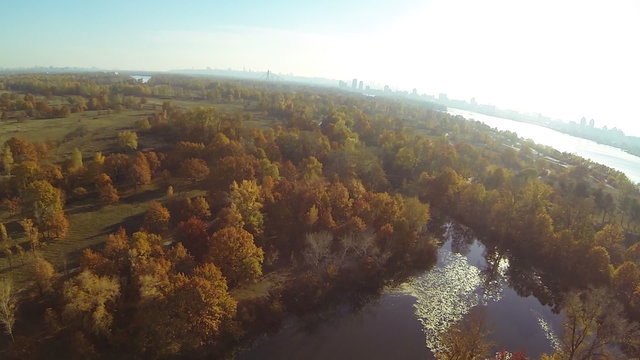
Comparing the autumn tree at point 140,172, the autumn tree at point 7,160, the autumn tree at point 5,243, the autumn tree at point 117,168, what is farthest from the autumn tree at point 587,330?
the autumn tree at point 7,160

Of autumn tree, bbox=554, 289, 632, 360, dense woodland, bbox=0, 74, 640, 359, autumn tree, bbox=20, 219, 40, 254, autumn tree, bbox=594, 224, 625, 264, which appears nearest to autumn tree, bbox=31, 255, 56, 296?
dense woodland, bbox=0, 74, 640, 359

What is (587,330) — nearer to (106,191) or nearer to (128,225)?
(128,225)

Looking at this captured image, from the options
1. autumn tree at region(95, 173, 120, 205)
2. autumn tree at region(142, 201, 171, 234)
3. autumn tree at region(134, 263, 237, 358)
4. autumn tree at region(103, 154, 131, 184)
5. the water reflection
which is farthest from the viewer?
autumn tree at region(103, 154, 131, 184)

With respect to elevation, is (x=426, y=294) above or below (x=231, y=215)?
below

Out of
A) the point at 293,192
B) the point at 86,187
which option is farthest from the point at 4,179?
the point at 293,192

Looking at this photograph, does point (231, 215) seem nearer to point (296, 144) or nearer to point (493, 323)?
point (493, 323)

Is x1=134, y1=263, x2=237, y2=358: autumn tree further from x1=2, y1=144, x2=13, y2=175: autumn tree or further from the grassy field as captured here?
x1=2, y1=144, x2=13, y2=175: autumn tree

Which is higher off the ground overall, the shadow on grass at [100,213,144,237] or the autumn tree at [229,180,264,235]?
the autumn tree at [229,180,264,235]

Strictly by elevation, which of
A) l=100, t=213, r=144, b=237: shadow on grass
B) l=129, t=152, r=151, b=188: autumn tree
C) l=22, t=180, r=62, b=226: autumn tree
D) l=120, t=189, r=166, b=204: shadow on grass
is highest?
l=129, t=152, r=151, b=188: autumn tree
